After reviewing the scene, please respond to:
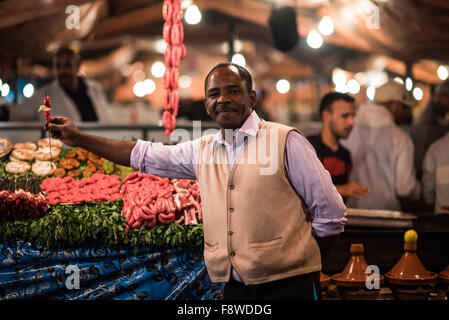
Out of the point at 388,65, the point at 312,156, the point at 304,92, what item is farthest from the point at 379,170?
the point at 304,92

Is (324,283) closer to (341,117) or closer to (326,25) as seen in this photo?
(341,117)

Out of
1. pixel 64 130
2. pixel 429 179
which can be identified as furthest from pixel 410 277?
pixel 64 130

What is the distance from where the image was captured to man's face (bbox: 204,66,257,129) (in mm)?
2514

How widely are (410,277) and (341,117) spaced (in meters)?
1.78

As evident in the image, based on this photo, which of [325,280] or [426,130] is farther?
[426,130]

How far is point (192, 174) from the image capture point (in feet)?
9.45

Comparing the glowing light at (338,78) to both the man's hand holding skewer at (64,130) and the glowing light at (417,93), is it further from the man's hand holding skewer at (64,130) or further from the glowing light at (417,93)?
the man's hand holding skewer at (64,130)

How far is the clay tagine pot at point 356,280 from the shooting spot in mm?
3904

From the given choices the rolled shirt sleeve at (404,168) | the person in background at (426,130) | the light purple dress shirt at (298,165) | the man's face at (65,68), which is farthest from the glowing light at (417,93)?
the light purple dress shirt at (298,165)

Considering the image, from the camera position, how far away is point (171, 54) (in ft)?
16.3

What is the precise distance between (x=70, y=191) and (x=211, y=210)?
7.23ft

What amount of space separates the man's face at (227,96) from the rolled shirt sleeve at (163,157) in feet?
1.05
